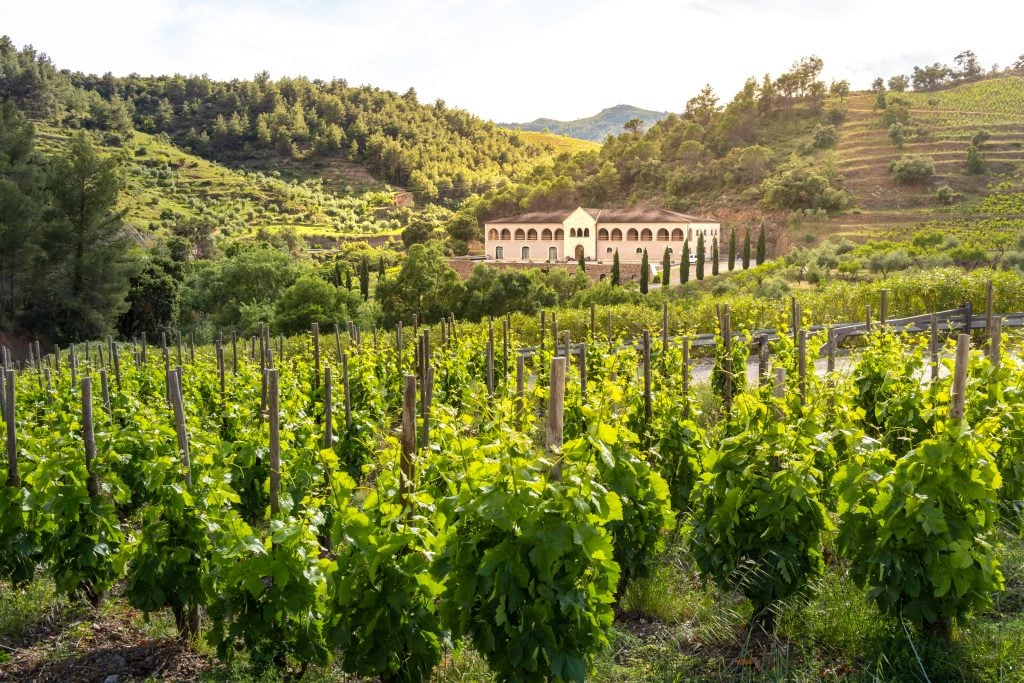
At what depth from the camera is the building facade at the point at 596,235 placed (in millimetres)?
57281

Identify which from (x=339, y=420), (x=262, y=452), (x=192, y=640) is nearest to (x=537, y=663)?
(x=192, y=640)

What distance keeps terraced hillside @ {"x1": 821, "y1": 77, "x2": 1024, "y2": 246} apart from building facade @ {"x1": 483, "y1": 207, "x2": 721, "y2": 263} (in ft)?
32.8

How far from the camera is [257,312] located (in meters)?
36.4

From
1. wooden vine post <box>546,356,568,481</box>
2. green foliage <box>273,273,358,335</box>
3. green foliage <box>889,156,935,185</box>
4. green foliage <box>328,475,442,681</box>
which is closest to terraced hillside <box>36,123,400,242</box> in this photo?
green foliage <box>273,273,358,335</box>

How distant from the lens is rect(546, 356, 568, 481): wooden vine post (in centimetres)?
371

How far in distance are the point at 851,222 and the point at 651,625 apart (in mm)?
56247

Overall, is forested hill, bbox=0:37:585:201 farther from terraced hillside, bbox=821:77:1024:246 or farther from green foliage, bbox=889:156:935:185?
green foliage, bbox=889:156:935:185

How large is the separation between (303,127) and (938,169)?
90.5 m

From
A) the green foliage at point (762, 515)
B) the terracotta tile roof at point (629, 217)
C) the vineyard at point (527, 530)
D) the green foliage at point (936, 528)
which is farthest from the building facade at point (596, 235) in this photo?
the green foliage at point (936, 528)

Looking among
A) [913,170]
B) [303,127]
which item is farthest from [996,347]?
[303,127]

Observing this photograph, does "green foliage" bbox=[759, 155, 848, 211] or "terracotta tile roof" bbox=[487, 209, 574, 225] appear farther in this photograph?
"terracotta tile roof" bbox=[487, 209, 574, 225]

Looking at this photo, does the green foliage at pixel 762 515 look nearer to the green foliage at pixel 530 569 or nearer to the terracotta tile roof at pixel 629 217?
the green foliage at pixel 530 569

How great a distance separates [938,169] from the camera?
197 feet

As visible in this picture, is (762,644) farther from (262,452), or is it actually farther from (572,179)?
(572,179)
